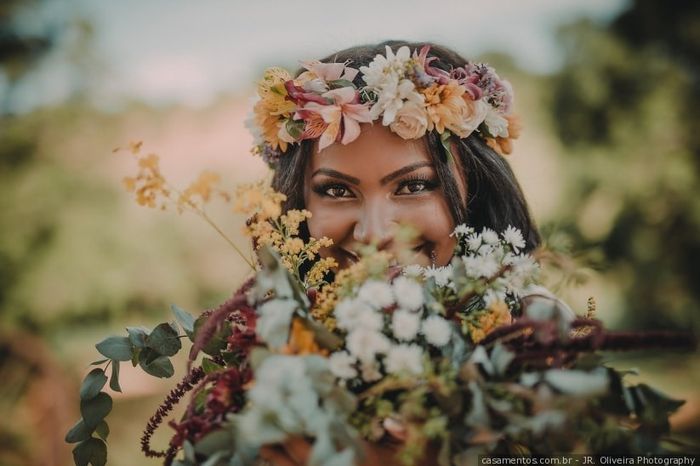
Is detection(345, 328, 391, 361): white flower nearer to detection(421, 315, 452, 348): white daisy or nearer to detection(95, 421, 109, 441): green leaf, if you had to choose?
detection(421, 315, 452, 348): white daisy

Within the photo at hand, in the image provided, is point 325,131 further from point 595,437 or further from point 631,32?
point 631,32

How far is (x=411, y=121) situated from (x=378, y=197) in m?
0.21

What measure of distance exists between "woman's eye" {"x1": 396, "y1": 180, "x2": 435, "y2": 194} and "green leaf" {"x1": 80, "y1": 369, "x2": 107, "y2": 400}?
2.84 ft

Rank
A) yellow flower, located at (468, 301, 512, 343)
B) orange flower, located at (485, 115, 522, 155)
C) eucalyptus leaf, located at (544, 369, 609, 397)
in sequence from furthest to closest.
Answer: orange flower, located at (485, 115, 522, 155), yellow flower, located at (468, 301, 512, 343), eucalyptus leaf, located at (544, 369, 609, 397)

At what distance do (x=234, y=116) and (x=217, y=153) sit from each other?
17.7 inches

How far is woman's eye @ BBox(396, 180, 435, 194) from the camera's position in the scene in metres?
1.70

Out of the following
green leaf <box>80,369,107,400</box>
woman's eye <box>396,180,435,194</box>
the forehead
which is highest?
the forehead

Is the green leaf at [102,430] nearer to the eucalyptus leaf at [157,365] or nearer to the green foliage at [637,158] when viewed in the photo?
the eucalyptus leaf at [157,365]

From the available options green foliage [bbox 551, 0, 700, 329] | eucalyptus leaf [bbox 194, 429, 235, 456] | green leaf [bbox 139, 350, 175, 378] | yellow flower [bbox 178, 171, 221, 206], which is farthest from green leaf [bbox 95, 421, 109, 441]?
green foliage [bbox 551, 0, 700, 329]

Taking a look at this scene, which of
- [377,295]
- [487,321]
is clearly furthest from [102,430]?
[487,321]

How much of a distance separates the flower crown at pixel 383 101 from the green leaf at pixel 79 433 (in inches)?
34.6

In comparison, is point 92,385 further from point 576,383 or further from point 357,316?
point 576,383

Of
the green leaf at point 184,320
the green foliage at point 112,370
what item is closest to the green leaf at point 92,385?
the green foliage at point 112,370

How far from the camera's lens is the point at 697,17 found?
7191 mm
